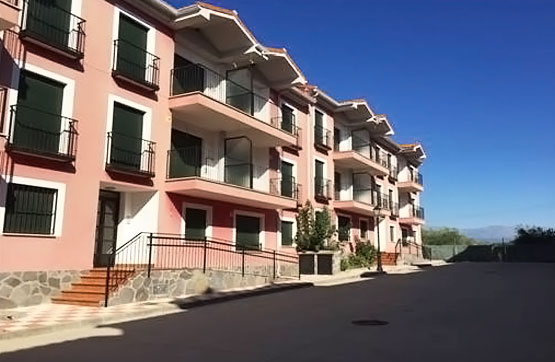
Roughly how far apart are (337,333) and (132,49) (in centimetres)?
1189

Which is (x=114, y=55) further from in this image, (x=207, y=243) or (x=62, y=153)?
(x=207, y=243)

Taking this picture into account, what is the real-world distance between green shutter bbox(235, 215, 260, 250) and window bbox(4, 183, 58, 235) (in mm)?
8602

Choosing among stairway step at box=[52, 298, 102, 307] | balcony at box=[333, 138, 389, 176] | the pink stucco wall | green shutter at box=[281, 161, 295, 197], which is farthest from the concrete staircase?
balcony at box=[333, 138, 389, 176]

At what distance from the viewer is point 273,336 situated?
899cm

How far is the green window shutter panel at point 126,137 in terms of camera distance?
15.9 metres

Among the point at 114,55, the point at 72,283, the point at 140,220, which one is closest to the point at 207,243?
the point at 140,220

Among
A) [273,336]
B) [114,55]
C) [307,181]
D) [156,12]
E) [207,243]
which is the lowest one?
[273,336]

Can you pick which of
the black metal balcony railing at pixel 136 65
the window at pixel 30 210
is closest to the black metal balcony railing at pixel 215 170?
the black metal balcony railing at pixel 136 65

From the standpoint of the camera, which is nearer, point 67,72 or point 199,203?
point 67,72

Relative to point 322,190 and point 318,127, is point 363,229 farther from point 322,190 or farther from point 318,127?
point 318,127

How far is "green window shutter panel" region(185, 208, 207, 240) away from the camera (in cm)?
1869

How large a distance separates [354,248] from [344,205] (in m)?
3.25

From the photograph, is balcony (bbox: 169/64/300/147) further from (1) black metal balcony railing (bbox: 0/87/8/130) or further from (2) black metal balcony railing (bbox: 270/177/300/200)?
(1) black metal balcony railing (bbox: 0/87/8/130)

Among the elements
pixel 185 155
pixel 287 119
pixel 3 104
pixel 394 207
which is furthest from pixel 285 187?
pixel 394 207
